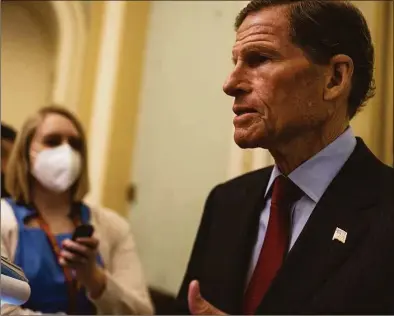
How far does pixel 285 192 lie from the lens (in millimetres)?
757

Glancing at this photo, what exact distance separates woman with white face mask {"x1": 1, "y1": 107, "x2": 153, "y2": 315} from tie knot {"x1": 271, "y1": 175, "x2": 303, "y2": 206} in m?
0.39

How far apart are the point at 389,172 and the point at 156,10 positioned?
1.87 ft

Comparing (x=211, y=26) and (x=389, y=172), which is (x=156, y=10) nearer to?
(x=211, y=26)

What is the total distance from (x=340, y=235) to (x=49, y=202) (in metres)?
0.74

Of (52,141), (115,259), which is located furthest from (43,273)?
(52,141)

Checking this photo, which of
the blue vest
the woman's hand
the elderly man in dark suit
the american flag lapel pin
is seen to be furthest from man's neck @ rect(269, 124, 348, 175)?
the blue vest

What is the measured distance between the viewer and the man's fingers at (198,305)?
699 mm

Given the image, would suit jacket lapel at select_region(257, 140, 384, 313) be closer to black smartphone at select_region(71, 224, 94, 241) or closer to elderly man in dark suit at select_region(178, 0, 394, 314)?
elderly man in dark suit at select_region(178, 0, 394, 314)

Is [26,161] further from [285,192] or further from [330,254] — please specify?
[330,254]

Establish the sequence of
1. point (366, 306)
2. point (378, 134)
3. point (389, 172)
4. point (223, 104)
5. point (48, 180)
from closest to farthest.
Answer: point (366, 306)
point (389, 172)
point (223, 104)
point (378, 134)
point (48, 180)

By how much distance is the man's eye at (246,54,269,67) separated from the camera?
2.34 ft

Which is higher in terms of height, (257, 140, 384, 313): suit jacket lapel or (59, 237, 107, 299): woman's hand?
(257, 140, 384, 313): suit jacket lapel

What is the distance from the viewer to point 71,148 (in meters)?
1.17

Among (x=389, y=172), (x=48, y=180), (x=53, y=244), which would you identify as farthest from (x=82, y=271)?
(x=389, y=172)
